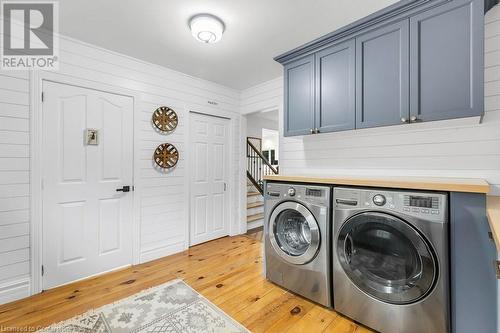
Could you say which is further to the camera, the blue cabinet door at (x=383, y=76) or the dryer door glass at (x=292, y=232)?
the dryer door glass at (x=292, y=232)

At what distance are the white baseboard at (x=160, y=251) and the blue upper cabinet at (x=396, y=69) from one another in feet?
7.49

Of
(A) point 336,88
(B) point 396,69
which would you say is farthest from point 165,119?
(B) point 396,69

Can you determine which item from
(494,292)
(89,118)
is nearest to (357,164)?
(494,292)

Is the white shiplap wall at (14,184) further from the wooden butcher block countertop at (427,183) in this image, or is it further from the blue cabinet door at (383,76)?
the blue cabinet door at (383,76)

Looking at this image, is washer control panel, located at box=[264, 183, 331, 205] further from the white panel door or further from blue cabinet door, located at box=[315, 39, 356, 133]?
the white panel door

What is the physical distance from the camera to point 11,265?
2053 mm

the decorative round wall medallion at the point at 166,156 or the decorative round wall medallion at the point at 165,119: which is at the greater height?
the decorative round wall medallion at the point at 165,119

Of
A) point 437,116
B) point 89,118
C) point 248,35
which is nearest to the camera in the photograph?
point 437,116

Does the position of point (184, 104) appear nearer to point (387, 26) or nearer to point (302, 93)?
point (302, 93)

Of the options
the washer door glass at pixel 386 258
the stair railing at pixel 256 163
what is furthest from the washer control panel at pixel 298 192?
the stair railing at pixel 256 163

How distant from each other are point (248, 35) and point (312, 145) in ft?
4.82

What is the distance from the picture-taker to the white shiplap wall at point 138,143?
80.3 inches

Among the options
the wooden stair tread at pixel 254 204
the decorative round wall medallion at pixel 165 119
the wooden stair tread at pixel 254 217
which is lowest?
the wooden stair tread at pixel 254 217

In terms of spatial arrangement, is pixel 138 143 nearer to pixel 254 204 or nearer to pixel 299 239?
pixel 299 239
